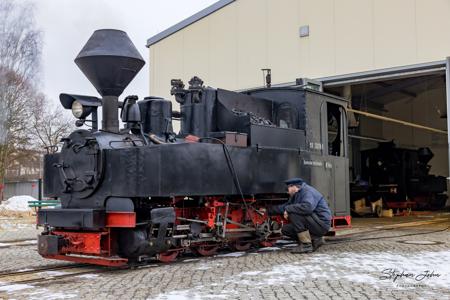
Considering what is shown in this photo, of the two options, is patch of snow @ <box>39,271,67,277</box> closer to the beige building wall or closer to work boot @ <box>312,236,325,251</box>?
work boot @ <box>312,236,325,251</box>

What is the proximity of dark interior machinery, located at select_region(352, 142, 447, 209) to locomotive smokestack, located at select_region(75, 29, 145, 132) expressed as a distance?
14.3m

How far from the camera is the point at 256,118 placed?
27.8 feet

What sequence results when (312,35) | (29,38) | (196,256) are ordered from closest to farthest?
(196,256) → (312,35) → (29,38)

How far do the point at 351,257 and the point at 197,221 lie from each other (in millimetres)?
Answer: 2191

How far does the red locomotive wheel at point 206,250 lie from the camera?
7.83 metres

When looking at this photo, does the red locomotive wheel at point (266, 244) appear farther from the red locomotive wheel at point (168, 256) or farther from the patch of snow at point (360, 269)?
the red locomotive wheel at point (168, 256)

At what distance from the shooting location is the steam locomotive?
679cm

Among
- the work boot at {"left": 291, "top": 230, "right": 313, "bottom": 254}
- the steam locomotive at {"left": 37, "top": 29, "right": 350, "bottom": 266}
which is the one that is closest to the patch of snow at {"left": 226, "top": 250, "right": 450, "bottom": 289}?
the work boot at {"left": 291, "top": 230, "right": 313, "bottom": 254}

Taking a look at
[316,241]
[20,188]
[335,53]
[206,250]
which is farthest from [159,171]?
[20,188]

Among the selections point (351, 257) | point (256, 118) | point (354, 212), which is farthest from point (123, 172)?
point (354, 212)

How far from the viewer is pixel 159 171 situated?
680cm

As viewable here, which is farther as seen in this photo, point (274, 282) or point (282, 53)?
point (282, 53)

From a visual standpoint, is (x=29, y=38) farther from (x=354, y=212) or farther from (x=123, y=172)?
(x=123, y=172)
